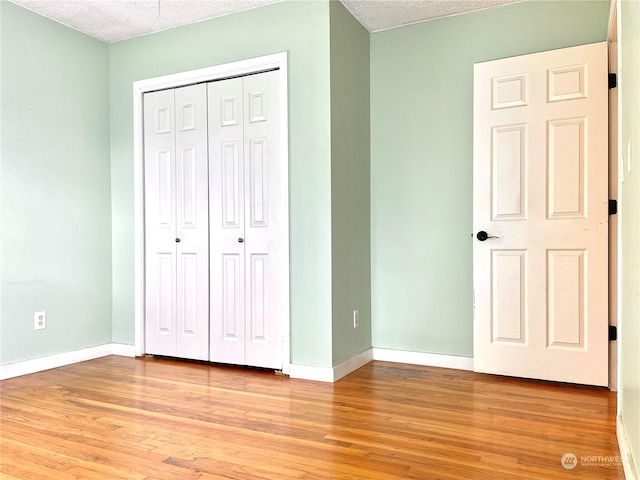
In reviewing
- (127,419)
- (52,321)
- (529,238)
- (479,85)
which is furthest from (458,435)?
(52,321)

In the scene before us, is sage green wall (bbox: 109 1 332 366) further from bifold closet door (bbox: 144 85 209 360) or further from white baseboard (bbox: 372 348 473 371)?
white baseboard (bbox: 372 348 473 371)

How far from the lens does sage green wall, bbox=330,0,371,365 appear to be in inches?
127

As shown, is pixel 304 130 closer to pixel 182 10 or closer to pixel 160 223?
pixel 182 10

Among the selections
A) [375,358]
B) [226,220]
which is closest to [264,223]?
[226,220]

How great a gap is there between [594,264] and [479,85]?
1.32m

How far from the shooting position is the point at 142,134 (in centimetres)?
390

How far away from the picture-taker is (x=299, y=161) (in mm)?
3258

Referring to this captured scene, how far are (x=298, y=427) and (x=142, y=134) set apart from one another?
265 cm

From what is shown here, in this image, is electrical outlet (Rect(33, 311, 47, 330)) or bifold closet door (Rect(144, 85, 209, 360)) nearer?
electrical outlet (Rect(33, 311, 47, 330))

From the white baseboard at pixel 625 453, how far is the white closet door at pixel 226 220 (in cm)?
226

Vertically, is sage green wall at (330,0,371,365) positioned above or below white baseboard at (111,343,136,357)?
above

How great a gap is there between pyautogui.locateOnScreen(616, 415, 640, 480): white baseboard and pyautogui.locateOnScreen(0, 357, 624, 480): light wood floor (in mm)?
47

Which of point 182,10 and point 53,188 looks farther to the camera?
point 53,188

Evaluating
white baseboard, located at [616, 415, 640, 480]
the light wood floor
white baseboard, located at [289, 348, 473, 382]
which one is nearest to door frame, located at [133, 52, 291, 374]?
white baseboard, located at [289, 348, 473, 382]
